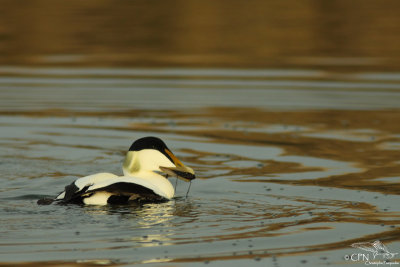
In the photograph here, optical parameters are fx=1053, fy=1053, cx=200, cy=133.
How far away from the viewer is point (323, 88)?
Answer: 19.0m

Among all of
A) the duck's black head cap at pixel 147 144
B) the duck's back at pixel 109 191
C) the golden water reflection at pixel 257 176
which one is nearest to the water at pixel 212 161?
the golden water reflection at pixel 257 176

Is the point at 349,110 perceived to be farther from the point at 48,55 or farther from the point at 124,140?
the point at 48,55

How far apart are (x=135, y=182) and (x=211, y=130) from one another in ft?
16.8

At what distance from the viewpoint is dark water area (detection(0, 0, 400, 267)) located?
846 cm

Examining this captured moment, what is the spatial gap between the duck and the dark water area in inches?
5.1

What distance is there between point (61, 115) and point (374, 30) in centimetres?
1334

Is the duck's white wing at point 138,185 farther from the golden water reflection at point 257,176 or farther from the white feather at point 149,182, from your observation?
the golden water reflection at point 257,176

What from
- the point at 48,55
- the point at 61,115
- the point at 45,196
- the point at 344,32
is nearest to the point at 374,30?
the point at 344,32

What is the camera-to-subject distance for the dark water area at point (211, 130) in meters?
8.46

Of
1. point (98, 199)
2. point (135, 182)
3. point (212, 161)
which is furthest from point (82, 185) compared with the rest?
point (212, 161)

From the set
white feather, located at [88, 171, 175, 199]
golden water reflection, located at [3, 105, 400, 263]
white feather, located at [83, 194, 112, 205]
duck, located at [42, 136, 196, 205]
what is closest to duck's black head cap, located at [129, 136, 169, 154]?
duck, located at [42, 136, 196, 205]

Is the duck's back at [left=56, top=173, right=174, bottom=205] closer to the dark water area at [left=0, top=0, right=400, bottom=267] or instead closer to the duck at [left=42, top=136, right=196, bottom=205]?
the duck at [left=42, top=136, right=196, bottom=205]

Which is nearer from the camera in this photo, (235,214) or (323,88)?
(235,214)

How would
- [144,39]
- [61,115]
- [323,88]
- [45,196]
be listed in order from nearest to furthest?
1. [45,196]
2. [61,115]
3. [323,88]
4. [144,39]
